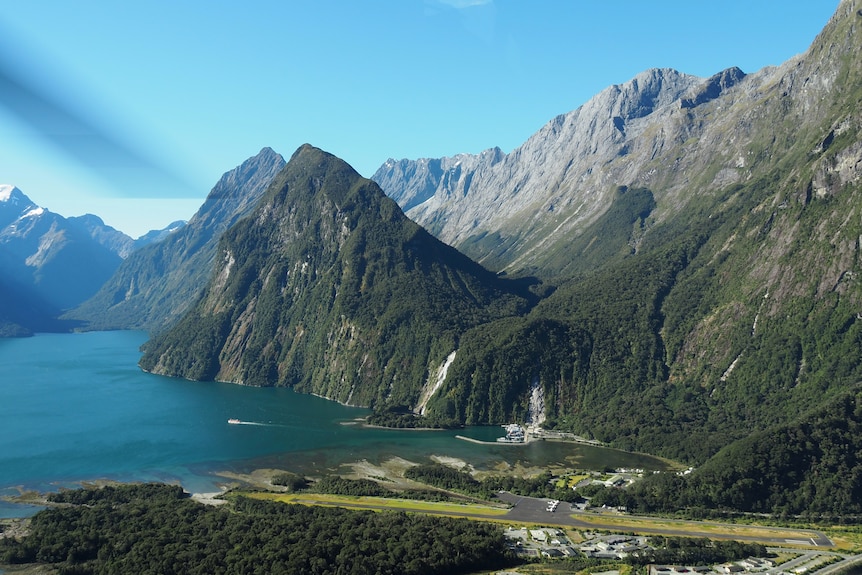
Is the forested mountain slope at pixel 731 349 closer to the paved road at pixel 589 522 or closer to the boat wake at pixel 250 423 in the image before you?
the paved road at pixel 589 522

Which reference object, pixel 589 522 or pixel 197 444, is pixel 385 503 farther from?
pixel 197 444

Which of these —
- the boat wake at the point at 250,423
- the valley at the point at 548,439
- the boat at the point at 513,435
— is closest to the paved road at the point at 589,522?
the valley at the point at 548,439

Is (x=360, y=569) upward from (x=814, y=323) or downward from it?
downward

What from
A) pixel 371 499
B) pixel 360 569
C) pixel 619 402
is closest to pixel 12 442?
pixel 371 499

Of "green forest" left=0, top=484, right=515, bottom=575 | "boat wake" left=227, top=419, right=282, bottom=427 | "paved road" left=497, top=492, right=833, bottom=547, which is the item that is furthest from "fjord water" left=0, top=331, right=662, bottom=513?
"paved road" left=497, top=492, right=833, bottom=547

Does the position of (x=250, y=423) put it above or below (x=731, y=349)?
below

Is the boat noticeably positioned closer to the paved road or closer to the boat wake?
the paved road

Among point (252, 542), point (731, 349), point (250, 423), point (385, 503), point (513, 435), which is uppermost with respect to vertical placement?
point (731, 349)

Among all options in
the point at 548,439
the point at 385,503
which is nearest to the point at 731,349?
the point at 548,439

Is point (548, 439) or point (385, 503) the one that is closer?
point (385, 503)

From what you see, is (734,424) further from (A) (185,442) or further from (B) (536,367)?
(A) (185,442)
